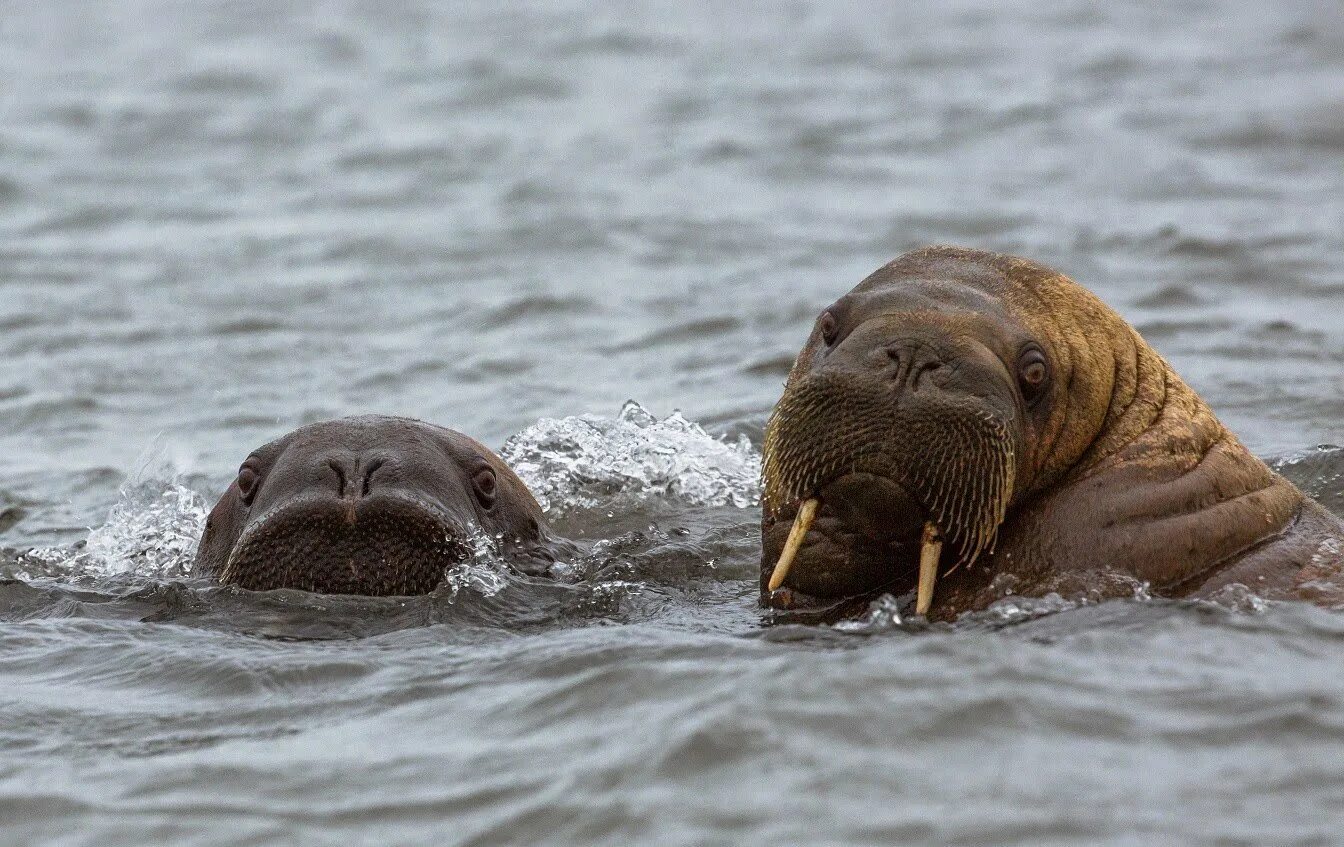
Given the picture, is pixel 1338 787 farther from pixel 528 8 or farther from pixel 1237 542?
pixel 528 8

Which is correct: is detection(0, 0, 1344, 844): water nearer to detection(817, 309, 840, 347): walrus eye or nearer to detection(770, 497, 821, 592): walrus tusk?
detection(770, 497, 821, 592): walrus tusk

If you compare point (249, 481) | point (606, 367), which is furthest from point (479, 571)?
point (606, 367)

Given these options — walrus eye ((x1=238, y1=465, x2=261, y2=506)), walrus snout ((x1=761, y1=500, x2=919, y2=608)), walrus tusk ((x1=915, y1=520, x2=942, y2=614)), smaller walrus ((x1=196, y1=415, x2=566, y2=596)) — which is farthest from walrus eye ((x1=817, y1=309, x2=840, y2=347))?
walrus eye ((x1=238, y1=465, x2=261, y2=506))

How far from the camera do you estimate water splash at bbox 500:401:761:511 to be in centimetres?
1118

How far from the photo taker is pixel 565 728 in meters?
6.56

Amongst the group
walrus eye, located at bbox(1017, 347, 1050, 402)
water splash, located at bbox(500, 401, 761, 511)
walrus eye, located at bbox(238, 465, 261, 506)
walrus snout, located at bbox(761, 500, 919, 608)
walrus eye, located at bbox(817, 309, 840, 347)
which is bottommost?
water splash, located at bbox(500, 401, 761, 511)

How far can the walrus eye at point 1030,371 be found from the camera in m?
A: 7.18

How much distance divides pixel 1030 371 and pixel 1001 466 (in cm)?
40

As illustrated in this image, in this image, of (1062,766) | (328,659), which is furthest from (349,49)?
(1062,766)

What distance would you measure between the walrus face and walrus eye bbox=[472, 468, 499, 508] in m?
1.42

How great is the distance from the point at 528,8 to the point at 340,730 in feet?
84.6

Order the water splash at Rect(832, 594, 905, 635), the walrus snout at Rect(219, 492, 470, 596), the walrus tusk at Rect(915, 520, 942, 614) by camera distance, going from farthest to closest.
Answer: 1. the walrus snout at Rect(219, 492, 470, 596)
2. the water splash at Rect(832, 594, 905, 635)
3. the walrus tusk at Rect(915, 520, 942, 614)

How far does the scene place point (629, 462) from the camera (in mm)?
11617

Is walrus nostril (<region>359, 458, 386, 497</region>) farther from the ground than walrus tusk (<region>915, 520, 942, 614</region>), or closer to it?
farther from the ground
